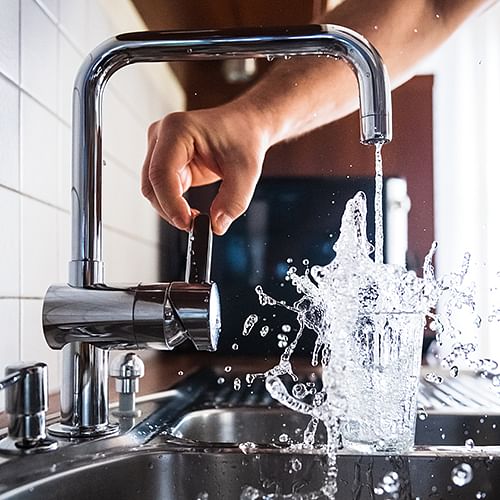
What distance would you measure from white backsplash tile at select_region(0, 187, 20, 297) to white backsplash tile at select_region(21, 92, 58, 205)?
37 millimetres

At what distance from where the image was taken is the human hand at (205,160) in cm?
82

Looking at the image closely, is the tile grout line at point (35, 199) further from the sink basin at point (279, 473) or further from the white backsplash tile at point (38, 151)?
the sink basin at point (279, 473)

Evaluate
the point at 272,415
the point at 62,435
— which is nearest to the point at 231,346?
the point at 272,415

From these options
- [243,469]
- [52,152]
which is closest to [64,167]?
[52,152]

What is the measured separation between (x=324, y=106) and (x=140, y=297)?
54 centimetres

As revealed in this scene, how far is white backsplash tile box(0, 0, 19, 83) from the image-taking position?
0.82 m

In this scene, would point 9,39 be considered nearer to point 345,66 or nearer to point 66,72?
point 66,72

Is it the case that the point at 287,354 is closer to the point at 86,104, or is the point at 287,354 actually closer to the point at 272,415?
the point at 272,415

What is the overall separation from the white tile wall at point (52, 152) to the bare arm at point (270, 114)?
0.42ft

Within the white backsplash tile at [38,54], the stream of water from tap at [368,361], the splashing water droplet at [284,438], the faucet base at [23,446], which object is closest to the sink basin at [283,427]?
the splashing water droplet at [284,438]

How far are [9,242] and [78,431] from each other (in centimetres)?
23

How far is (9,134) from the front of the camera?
0.84m

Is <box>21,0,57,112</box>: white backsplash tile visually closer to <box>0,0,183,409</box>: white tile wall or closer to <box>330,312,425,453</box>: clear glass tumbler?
<box>0,0,183,409</box>: white tile wall

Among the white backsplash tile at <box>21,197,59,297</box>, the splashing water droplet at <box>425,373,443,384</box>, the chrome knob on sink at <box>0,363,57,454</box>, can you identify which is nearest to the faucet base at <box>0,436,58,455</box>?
the chrome knob on sink at <box>0,363,57,454</box>
